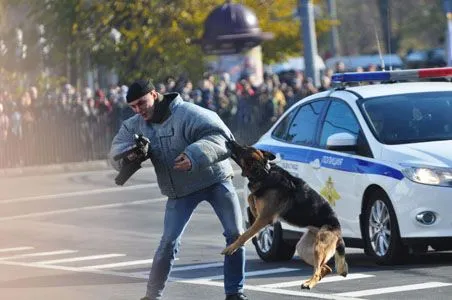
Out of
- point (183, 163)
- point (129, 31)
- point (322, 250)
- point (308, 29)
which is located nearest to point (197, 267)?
point (322, 250)

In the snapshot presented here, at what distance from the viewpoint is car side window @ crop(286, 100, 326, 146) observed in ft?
44.2

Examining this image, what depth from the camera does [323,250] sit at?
10.1 meters

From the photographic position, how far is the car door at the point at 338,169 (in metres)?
12.8

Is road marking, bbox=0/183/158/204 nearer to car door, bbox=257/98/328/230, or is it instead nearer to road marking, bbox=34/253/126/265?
road marking, bbox=34/253/126/265

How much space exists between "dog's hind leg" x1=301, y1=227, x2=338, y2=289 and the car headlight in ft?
6.88

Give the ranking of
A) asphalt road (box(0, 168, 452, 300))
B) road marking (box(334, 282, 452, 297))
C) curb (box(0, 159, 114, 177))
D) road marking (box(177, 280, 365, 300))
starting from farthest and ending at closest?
curb (box(0, 159, 114, 177)) → asphalt road (box(0, 168, 452, 300)) → road marking (box(334, 282, 452, 297)) → road marking (box(177, 280, 365, 300))

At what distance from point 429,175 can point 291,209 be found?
2.28 meters

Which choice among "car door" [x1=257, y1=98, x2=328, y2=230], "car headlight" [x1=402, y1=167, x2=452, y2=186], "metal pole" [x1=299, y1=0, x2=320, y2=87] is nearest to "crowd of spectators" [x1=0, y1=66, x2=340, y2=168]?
"metal pole" [x1=299, y1=0, x2=320, y2=87]

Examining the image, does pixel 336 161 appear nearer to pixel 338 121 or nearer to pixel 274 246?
pixel 338 121

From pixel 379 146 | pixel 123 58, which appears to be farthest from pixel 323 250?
pixel 123 58

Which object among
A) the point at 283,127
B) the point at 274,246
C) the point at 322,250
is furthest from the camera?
the point at 283,127

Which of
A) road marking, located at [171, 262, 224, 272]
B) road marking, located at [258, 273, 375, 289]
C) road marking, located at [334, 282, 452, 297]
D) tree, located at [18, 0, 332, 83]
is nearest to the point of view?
→ road marking, located at [334, 282, 452, 297]

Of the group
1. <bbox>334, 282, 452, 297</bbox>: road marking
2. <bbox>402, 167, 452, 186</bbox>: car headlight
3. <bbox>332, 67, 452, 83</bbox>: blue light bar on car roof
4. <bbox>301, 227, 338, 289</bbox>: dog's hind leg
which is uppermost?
<bbox>332, 67, 452, 83</bbox>: blue light bar on car roof

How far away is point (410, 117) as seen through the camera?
42.5 feet
